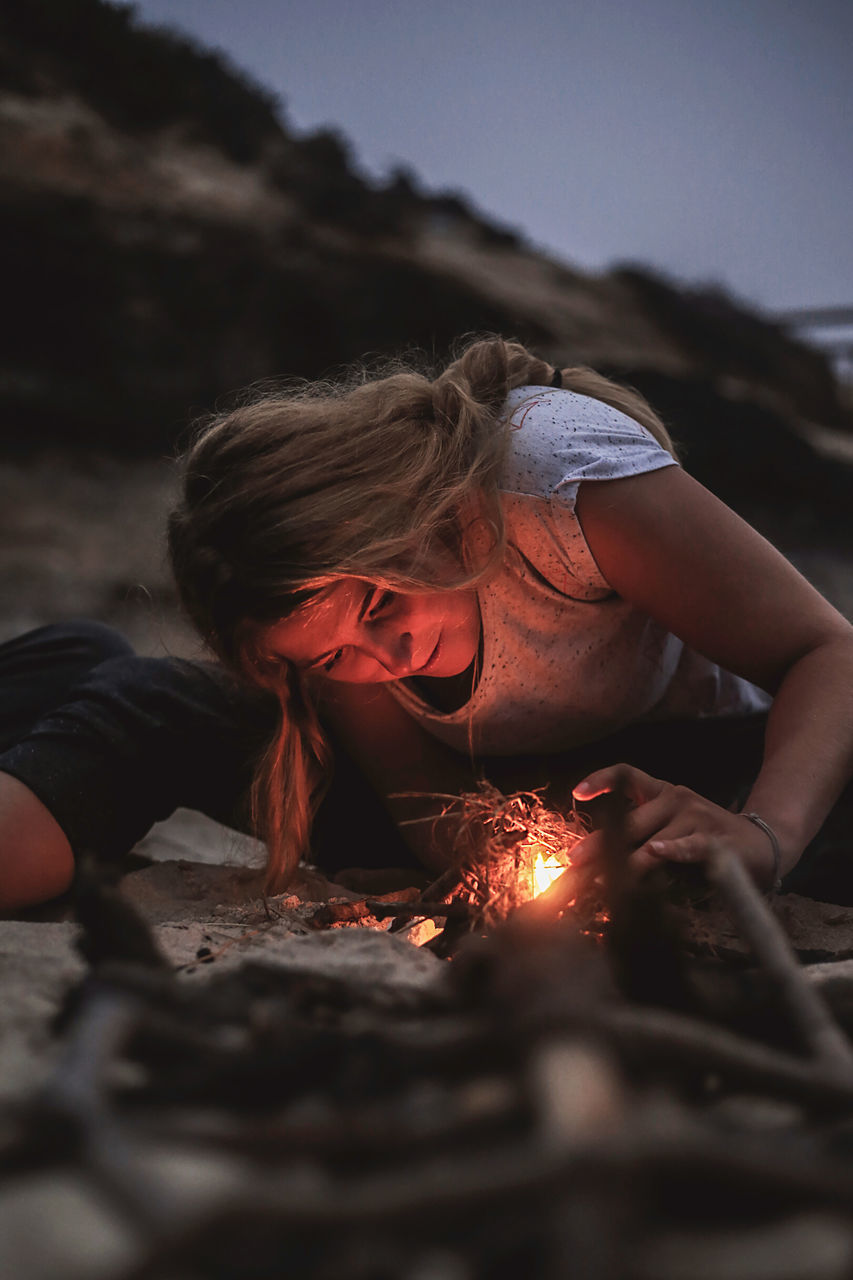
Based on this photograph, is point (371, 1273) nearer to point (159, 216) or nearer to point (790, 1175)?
point (790, 1175)

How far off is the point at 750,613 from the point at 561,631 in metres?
0.47

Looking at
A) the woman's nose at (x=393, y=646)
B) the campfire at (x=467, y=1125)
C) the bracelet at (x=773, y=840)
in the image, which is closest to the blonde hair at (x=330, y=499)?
the woman's nose at (x=393, y=646)

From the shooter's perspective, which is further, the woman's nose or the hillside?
the hillside

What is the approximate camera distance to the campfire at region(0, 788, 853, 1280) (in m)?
0.53

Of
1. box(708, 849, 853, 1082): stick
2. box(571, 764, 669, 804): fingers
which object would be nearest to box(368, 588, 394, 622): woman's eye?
box(571, 764, 669, 804): fingers

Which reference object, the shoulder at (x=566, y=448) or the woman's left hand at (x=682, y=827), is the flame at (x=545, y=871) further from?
the shoulder at (x=566, y=448)

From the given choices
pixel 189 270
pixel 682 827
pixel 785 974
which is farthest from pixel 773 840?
pixel 189 270

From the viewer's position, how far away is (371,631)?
1.87m

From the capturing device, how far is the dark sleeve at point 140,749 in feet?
7.05

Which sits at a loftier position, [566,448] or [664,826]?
[566,448]

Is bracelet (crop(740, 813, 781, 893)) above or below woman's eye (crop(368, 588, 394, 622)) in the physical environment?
below

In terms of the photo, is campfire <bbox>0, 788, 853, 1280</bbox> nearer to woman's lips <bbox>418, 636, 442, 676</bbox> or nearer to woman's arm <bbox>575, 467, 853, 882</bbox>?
woman's arm <bbox>575, 467, 853, 882</bbox>

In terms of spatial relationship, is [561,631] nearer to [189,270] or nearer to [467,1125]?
[467,1125]

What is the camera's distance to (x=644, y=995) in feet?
3.08
